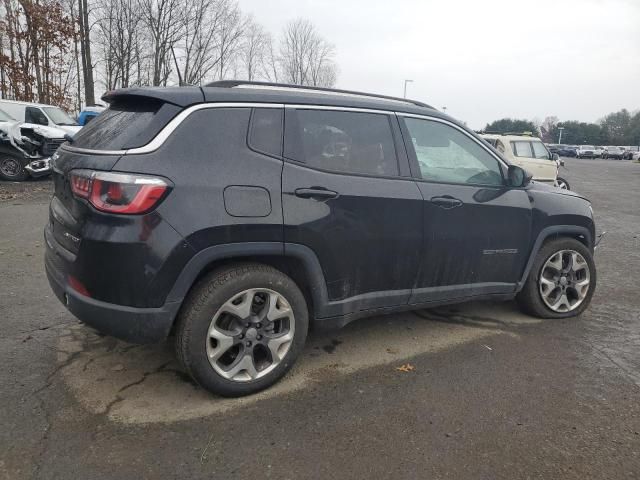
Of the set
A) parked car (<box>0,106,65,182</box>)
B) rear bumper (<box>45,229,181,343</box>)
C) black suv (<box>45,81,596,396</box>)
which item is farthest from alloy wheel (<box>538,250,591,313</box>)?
parked car (<box>0,106,65,182</box>)

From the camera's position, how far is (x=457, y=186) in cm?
374

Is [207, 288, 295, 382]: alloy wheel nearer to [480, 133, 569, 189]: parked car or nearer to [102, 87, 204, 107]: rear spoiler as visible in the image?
[102, 87, 204, 107]: rear spoiler

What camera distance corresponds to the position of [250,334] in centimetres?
301

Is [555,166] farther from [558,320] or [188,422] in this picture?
[188,422]

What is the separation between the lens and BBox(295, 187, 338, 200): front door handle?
303 centimetres

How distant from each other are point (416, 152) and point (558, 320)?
7.01 feet

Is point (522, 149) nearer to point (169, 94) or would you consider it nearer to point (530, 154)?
point (530, 154)

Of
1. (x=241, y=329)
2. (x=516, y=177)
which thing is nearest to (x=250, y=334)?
(x=241, y=329)

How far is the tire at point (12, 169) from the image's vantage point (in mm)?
12961

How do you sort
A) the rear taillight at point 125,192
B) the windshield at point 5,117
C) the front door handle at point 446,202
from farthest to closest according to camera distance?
the windshield at point 5,117
the front door handle at point 446,202
the rear taillight at point 125,192

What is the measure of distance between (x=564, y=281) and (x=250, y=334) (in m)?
2.97

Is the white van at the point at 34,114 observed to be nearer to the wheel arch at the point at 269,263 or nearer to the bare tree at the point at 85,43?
the wheel arch at the point at 269,263

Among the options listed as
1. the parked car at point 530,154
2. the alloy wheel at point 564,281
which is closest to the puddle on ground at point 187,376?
the alloy wheel at point 564,281

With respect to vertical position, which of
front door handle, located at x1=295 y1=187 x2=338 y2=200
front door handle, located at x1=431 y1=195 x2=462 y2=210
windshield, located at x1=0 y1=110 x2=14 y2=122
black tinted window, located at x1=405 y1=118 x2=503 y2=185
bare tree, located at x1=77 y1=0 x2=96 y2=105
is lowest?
front door handle, located at x1=431 y1=195 x2=462 y2=210
